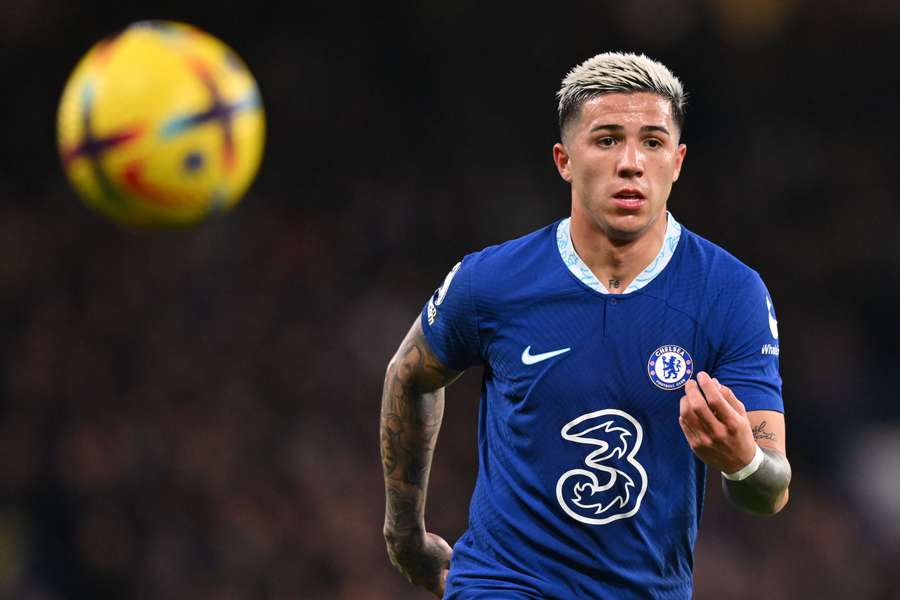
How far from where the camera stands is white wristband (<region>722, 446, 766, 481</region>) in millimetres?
3201

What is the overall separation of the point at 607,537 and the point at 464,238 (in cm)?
825

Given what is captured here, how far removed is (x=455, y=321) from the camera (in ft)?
12.5

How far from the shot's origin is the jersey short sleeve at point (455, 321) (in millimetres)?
3783

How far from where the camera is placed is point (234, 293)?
35.1 ft

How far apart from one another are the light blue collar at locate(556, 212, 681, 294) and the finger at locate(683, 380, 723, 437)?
66cm

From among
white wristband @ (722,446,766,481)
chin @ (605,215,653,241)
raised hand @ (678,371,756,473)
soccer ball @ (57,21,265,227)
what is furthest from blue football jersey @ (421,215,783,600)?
soccer ball @ (57,21,265,227)

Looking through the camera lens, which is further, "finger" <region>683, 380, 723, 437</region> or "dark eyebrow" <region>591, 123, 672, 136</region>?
"dark eyebrow" <region>591, 123, 672, 136</region>

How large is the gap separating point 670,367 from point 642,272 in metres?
0.29

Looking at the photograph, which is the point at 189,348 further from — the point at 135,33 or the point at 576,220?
the point at 576,220

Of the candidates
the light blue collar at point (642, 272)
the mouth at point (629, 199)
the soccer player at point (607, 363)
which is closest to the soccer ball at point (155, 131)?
the soccer player at point (607, 363)

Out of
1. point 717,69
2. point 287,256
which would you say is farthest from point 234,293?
point 717,69

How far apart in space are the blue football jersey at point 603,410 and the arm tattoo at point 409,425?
33 centimetres

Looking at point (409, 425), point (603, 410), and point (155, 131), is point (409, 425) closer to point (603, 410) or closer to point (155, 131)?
point (603, 410)

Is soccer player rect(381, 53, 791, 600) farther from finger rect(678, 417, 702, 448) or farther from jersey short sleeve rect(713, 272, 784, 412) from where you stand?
finger rect(678, 417, 702, 448)
